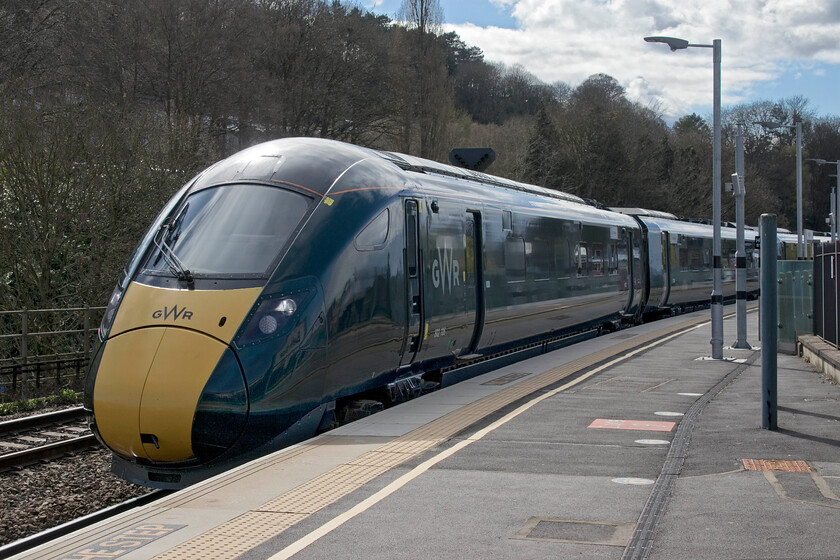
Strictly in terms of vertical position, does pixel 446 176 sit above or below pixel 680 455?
above

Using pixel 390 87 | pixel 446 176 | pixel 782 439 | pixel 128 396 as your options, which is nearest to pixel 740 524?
pixel 782 439

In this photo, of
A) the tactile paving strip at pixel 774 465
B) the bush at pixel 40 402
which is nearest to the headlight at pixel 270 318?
the tactile paving strip at pixel 774 465

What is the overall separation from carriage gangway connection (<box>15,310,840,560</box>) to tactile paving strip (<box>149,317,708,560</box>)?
20 mm

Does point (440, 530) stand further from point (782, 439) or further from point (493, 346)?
point (493, 346)

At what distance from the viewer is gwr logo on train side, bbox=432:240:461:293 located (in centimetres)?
1160

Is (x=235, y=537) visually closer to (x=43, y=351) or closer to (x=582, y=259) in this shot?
(x=582, y=259)

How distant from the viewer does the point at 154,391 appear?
25.7ft

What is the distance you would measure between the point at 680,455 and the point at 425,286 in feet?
13.8

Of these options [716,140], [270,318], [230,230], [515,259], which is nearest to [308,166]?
[230,230]

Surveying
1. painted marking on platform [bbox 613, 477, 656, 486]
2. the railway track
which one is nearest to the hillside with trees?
the railway track

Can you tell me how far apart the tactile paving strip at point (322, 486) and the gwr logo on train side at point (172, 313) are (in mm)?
1500

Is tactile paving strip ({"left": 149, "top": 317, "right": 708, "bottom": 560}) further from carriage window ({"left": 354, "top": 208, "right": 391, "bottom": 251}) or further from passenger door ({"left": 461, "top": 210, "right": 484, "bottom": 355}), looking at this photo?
carriage window ({"left": 354, "top": 208, "right": 391, "bottom": 251})

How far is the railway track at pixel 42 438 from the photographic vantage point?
10094 millimetres

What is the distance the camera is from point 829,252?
14633mm
